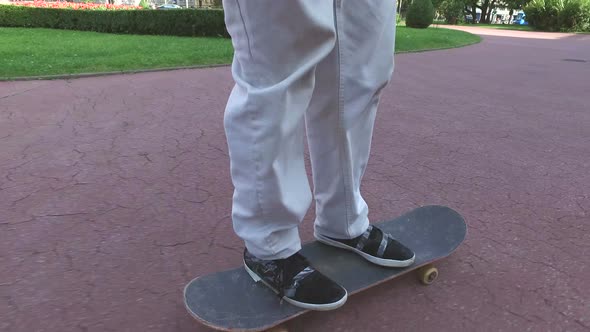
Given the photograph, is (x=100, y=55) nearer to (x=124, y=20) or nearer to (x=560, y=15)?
(x=124, y=20)

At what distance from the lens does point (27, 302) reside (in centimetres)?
154

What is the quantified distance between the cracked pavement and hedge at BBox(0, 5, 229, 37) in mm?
7987

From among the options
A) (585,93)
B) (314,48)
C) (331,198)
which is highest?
(314,48)

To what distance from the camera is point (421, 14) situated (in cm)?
1869

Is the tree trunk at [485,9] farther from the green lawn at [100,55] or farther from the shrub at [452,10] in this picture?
the green lawn at [100,55]

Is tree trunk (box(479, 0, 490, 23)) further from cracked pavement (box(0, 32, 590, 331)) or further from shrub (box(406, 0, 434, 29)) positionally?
cracked pavement (box(0, 32, 590, 331))

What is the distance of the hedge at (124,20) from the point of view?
483 inches

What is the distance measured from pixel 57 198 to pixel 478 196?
2.29 metres

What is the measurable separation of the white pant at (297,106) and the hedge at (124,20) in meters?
10.9

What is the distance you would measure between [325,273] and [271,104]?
69 cm

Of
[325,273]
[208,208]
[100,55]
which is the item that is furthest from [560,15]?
[325,273]

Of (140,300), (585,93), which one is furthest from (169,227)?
(585,93)

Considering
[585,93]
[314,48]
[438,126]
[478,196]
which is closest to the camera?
[314,48]

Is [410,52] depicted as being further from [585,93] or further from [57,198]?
[57,198]
